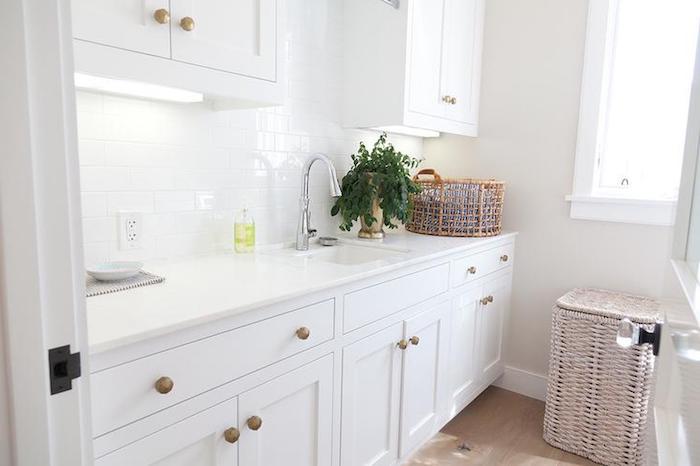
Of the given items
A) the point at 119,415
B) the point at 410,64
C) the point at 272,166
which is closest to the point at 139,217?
the point at 272,166

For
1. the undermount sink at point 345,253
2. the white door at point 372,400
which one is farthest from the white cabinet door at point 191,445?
the undermount sink at point 345,253

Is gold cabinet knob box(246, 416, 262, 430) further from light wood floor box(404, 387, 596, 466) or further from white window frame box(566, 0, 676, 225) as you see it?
white window frame box(566, 0, 676, 225)

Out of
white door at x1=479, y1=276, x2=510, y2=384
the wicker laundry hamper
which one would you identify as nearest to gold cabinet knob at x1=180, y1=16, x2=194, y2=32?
white door at x1=479, y1=276, x2=510, y2=384

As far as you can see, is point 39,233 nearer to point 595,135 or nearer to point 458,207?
point 458,207

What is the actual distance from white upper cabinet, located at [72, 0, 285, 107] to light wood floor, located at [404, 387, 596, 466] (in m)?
1.65

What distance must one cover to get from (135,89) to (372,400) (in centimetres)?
124

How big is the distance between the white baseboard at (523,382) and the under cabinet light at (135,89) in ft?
7.25

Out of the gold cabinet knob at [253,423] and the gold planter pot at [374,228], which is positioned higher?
the gold planter pot at [374,228]

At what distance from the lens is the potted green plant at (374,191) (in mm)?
1989

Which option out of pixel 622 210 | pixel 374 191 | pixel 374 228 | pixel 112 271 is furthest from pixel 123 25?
pixel 622 210

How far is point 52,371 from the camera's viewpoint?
624 mm

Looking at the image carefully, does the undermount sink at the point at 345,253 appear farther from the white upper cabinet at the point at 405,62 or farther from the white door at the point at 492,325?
the white door at the point at 492,325

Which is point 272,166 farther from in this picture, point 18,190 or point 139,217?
point 18,190

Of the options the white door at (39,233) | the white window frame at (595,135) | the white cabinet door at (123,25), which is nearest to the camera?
the white door at (39,233)
